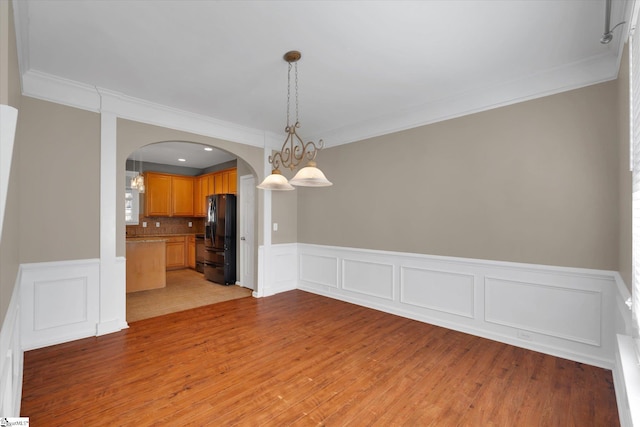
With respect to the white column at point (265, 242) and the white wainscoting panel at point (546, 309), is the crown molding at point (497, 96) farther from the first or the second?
the white wainscoting panel at point (546, 309)

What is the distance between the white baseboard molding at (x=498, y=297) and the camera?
2775mm

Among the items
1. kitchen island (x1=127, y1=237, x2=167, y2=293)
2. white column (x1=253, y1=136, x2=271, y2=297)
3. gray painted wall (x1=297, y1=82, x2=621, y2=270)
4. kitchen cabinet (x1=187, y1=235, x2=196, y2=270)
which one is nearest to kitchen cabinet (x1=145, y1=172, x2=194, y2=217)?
kitchen cabinet (x1=187, y1=235, x2=196, y2=270)

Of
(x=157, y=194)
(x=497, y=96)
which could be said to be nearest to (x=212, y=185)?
(x=157, y=194)

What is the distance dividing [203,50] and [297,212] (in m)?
3.35

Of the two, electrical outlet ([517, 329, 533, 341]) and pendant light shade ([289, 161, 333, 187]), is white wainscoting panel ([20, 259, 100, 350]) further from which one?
electrical outlet ([517, 329, 533, 341])

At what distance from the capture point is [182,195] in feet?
26.1

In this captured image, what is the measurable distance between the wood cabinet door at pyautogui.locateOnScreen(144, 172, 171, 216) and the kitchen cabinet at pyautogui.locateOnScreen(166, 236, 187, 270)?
72 centimetres

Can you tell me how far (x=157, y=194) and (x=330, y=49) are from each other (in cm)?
646

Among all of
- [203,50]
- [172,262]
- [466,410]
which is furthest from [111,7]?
[172,262]

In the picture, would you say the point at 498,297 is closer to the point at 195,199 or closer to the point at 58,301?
the point at 58,301

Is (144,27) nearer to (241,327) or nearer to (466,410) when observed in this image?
(241,327)

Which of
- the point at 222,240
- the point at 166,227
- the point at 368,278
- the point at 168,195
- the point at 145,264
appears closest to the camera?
the point at 368,278

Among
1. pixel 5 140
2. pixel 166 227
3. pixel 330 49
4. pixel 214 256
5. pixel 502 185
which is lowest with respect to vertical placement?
pixel 214 256

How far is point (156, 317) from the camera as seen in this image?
13.2 feet
